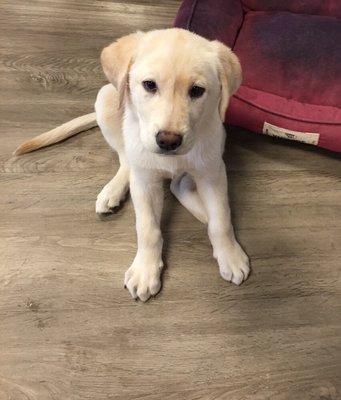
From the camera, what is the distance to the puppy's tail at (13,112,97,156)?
1.88 meters

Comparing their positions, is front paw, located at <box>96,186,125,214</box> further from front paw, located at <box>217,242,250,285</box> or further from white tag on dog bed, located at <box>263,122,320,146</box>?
white tag on dog bed, located at <box>263,122,320,146</box>

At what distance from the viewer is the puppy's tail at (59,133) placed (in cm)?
188

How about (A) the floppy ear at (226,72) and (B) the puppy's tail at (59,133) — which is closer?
(A) the floppy ear at (226,72)

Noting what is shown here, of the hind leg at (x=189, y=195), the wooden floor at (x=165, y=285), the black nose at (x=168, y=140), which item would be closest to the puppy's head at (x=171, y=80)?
the black nose at (x=168, y=140)

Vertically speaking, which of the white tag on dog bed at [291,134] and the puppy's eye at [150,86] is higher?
the puppy's eye at [150,86]

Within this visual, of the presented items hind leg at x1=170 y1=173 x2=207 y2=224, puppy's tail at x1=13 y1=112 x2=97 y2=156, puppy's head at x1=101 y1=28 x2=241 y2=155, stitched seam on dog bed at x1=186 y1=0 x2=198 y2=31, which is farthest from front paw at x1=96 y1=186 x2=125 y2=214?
stitched seam on dog bed at x1=186 y1=0 x2=198 y2=31

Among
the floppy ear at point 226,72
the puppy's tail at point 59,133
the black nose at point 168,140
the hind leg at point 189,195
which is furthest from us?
the puppy's tail at point 59,133

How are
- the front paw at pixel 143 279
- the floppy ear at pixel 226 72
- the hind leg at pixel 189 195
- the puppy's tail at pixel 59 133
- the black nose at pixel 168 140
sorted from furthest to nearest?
the puppy's tail at pixel 59 133 < the hind leg at pixel 189 195 < the front paw at pixel 143 279 < the floppy ear at pixel 226 72 < the black nose at pixel 168 140

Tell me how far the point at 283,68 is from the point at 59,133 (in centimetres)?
96

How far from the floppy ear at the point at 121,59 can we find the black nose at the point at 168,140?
0.73ft

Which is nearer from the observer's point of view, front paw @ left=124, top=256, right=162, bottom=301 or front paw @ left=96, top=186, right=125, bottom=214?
front paw @ left=124, top=256, right=162, bottom=301

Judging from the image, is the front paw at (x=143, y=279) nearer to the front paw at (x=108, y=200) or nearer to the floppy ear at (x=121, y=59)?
the front paw at (x=108, y=200)

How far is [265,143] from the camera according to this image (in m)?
2.01

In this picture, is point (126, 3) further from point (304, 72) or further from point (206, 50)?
point (206, 50)
